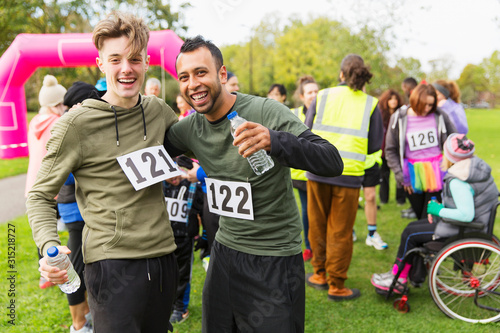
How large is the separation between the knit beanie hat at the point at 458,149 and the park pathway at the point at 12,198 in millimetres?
7046

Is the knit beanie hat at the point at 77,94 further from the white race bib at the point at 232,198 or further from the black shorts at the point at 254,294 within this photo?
the black shorts at the point at 254,294

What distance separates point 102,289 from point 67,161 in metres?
0.60

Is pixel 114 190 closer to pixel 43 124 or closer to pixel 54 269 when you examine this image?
pixel 54 269

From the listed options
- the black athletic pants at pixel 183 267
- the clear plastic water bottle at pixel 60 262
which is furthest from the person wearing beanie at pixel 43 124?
the clear plastic water bottle at pixel 60 262

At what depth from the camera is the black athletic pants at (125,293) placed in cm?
182

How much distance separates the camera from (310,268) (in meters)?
4.72

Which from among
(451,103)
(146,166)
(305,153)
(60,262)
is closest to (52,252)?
(60,262)

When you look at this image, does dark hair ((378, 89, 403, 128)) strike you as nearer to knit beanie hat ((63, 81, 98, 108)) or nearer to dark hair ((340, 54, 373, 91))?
dark hair ((340, 54, 373, 91))

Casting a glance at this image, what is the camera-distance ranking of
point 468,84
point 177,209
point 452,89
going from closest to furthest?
point 177,209 < point 452,89 < point 468,84

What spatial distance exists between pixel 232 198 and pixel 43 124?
2528mm

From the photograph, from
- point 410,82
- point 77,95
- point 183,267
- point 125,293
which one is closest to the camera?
point 125,293

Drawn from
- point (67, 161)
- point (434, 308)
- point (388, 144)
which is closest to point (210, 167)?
point (67, 161)

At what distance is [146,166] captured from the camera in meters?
1.90

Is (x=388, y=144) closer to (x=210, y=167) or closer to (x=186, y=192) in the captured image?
(x=186, y=192)
